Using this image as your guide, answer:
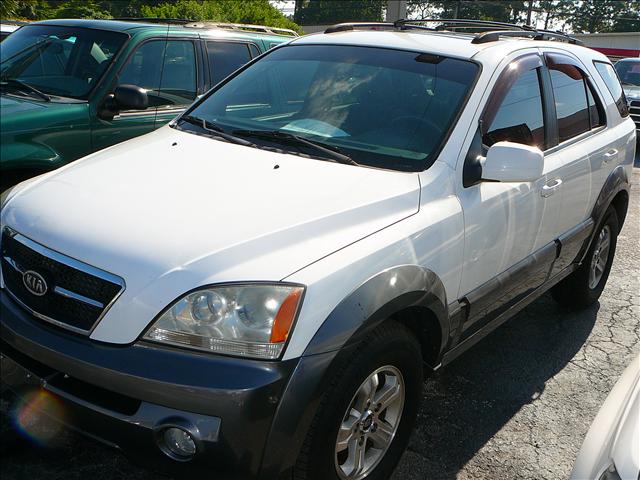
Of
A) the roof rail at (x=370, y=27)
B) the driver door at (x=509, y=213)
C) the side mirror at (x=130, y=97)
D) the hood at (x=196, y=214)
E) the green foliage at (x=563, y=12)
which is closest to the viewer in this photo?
the hood at (x=196, y=214)

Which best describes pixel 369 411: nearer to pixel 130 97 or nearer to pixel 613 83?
pixel 130 97

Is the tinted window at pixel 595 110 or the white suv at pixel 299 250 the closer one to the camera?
the white suv at pixel 299 250

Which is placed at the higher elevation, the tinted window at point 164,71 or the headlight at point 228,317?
the tinted window at point 164,71

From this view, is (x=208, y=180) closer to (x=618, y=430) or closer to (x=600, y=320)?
(x=618, y=430)

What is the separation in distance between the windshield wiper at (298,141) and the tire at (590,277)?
2349 millimetres

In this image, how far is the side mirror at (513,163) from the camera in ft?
9.20

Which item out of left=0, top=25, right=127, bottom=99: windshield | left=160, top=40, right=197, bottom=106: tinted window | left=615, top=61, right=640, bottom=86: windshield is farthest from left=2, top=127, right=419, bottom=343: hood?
left=615, top=61, right=640, bottom=86: windshield

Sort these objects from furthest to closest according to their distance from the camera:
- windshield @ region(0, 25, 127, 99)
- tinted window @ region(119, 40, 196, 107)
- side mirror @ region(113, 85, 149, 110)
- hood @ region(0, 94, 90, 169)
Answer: tinted window @ region(119, 40, 196, 107) → windshield @ region(0, 25, 127, 99) → side mirror @ region(113, 85, 149, 110) → hood @ region(0, 94, 90, 169)

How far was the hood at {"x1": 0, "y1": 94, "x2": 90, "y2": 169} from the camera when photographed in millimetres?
4090

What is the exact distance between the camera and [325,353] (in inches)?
84.6

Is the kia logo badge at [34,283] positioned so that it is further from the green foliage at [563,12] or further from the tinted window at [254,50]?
the green foliage at [563,12]

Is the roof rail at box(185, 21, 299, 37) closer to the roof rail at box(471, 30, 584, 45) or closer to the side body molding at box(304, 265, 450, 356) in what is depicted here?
the roof rail at box(471, 30, 584, 45)

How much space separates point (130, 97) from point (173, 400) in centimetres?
298

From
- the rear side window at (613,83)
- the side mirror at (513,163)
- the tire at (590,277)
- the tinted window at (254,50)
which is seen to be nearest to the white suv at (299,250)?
the side mirror at (513,163)
